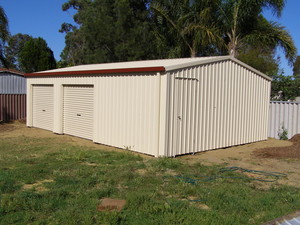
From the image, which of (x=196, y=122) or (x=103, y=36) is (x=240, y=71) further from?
(x=103, y=36)

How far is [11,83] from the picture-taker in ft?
78.9

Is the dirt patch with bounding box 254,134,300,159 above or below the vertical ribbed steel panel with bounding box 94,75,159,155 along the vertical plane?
below

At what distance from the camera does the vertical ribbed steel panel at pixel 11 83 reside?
77.6ft

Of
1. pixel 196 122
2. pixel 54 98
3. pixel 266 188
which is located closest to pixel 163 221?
pixel 266 188

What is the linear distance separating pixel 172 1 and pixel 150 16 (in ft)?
9.15

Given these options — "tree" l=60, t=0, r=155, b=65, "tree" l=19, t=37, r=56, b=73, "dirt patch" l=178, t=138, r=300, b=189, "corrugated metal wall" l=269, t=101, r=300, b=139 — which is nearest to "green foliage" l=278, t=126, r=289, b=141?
"corrugated metal wall" l=269, t=101, r=300, b=139

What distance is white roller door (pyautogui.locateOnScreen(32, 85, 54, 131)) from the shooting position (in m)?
15.6

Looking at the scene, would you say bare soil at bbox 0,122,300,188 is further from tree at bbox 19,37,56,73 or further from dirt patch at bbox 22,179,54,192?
tree at bbox 19,37,56,73

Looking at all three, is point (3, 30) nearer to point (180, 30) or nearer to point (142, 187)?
point (180, 30)

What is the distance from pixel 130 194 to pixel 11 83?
2061cm

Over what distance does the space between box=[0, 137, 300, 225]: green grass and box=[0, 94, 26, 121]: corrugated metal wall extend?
12.0 meters

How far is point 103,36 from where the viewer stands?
23.5m

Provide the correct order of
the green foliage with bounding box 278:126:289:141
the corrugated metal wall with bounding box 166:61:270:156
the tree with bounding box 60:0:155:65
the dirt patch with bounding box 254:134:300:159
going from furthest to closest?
the tree with bounding box 60:0:155:65, the green foliage with bounding box 278:126:289:141, the dirt patch with bounding box 254:134:300:159, the corrugated metal wall with bounding box 166:61:270:156

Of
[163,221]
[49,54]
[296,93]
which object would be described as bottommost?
[163,221]
